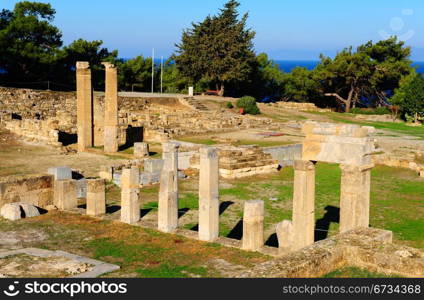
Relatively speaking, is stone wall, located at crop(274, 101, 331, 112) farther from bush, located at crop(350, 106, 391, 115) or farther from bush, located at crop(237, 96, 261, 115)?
bush, located at crop(237, 96, 261, 115)

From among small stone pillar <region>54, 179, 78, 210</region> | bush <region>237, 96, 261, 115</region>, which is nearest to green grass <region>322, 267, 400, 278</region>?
small stone pillar <region>54, 179, 78, 210</region>

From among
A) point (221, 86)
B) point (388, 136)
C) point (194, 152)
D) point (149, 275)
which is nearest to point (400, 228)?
point (149, 275)

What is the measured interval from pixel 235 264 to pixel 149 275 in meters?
1.76

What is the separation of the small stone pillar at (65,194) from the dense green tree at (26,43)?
2782cm

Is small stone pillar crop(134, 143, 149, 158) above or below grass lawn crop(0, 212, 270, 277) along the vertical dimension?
above

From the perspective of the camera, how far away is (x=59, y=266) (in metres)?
10.6

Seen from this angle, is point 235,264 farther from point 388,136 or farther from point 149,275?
point 388,136

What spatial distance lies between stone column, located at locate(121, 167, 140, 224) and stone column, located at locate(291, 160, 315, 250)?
4364 mm

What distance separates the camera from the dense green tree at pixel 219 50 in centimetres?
4881

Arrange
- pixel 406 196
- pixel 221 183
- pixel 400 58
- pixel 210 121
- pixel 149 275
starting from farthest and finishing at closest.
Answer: pixel 400 58 → pixel 210 121 → pixel 221 183 → pixel 406 196 → pixel 149 275

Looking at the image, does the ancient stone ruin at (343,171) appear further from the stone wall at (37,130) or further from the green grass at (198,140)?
the stone wall at (37,130)

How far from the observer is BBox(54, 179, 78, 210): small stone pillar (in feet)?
52.4

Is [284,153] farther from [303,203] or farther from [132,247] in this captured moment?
[132,247]

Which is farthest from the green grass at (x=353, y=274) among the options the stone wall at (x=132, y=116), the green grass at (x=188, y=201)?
the stone wall at (x=132, y=116)
